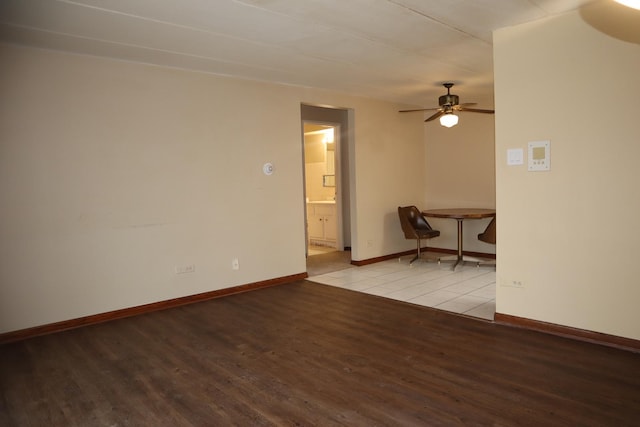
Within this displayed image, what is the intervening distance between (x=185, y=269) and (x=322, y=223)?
381 cm

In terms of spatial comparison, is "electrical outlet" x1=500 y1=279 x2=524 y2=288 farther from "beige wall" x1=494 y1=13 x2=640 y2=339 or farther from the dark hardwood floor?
the dark hardwood floor

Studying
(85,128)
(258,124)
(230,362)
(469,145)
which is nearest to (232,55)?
(258,124)

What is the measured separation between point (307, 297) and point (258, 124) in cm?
213

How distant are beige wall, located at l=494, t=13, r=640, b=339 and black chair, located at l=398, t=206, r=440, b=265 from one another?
262 centimetres

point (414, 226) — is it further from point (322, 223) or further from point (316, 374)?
point (316, 374)

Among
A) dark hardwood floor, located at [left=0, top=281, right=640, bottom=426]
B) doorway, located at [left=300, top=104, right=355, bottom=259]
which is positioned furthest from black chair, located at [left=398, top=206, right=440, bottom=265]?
dark hardwood floor, located at [left=0, top=281, right=640, bottom=426]

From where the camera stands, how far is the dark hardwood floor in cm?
226

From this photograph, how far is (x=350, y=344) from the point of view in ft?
10.6

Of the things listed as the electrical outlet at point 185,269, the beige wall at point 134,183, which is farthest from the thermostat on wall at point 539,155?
the electrical outlet at point 185,269

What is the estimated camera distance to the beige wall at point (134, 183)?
3531 millimetres

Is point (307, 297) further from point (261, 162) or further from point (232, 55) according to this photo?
point (232, 55)

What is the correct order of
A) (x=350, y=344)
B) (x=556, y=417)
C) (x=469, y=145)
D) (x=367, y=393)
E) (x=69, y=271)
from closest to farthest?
(x=556, y=417) < (x=367, y=393) < (x=350, y=344) < (x=69, y=271) < (x=469, y=145)

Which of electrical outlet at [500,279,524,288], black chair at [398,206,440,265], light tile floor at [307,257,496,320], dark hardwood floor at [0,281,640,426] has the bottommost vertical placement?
dark hardwood floor at [0,281,640,426]

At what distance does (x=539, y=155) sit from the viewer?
332 centimetres
